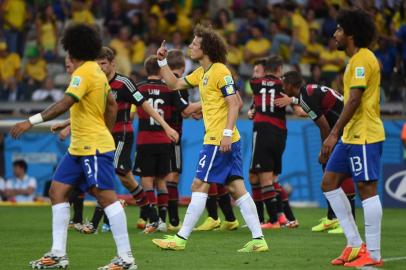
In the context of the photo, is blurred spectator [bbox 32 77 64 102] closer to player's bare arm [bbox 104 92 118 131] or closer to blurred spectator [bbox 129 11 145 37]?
blurred spectator [bbox 129 11 145 37]

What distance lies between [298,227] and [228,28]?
9.83 metres

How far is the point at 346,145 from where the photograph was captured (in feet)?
32.1

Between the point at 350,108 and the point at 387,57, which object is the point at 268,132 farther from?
the point at 387,57

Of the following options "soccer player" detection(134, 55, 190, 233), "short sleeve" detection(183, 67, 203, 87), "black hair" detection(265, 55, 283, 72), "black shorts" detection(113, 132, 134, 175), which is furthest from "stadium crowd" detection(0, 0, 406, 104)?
"short sleeve" detection(183, 67, 203, 87)

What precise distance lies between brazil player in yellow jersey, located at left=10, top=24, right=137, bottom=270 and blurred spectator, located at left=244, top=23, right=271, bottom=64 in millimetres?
13755

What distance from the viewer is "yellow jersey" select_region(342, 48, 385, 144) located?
31.6ft

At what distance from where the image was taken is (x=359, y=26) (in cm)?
974

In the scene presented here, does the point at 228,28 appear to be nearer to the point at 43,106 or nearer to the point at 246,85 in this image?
the point at 246,85

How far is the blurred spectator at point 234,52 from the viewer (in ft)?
75.7

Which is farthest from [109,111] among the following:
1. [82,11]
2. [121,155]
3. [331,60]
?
[82,11]

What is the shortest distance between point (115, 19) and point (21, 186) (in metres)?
6.26

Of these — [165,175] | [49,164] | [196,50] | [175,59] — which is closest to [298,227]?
[165,175]

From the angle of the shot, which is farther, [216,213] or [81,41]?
[216,213]

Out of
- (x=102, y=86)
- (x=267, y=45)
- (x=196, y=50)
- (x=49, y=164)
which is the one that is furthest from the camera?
(x=267, y=45)
